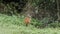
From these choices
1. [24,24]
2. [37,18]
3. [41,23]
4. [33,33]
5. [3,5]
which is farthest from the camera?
[3,5]

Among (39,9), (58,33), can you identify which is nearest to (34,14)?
(39,9)

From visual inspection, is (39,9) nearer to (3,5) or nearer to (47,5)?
(47,5)

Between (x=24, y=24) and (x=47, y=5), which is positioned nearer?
(x=24, y=24)

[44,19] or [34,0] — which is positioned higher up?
[34,0]

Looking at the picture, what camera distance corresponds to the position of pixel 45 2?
47.3 ft

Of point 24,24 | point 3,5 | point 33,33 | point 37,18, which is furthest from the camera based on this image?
point 3,5

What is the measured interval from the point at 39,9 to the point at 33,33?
4972 mm

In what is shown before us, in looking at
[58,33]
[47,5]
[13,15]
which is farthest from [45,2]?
[58,33]

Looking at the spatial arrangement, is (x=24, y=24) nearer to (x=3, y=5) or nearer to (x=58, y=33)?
(x=58, y=33)

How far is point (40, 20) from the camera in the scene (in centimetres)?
1367

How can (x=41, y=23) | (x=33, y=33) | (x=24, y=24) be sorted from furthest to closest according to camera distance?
1. (x=41, y=23)
2. (x=24, y=24)
3. (x=33, y=33)

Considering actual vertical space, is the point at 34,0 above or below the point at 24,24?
above

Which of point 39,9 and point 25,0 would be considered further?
point 25,0

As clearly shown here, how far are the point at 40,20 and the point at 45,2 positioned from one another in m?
1.47
